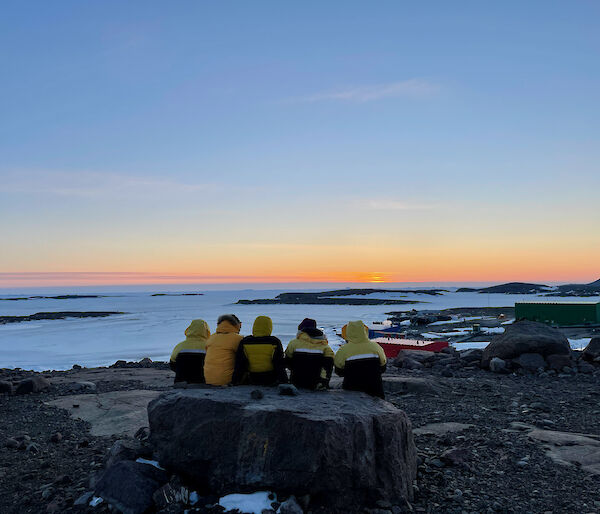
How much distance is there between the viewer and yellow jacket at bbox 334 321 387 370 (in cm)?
641

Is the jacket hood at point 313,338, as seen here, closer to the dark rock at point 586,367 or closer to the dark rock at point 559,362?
the dark rock at point 559,362

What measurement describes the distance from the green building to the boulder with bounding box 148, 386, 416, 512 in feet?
90.4

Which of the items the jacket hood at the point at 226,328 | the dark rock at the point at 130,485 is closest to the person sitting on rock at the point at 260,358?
the jacket hood at the point at 226,328

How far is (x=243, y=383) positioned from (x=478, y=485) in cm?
321

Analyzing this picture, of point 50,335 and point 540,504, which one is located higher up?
point 540,504

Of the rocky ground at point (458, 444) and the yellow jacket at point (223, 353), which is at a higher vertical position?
the yellow jacket at point (223, 353)

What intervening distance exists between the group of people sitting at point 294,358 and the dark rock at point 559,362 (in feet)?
32.5

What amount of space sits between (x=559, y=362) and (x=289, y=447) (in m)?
11.9

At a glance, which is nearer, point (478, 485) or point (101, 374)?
point (478, 485)

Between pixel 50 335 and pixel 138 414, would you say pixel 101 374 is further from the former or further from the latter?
pixel 50 335

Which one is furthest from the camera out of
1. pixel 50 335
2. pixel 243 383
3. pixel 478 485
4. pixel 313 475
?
pixel 50 335

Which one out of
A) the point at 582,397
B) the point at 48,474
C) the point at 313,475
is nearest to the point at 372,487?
the point at 313,475

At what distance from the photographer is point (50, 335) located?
4234 centimetres

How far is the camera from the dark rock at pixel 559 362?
14086mm
